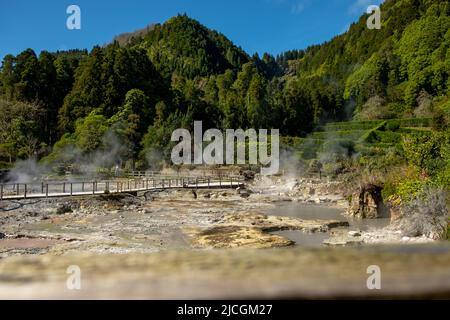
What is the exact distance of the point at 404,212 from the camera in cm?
1549

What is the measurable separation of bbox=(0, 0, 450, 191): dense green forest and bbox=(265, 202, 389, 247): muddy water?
640 cm

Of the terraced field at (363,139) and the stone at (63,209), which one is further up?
the terraced field at (363,139)

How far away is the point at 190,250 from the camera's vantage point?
25.1ft

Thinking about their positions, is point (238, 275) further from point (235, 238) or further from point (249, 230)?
point (249, 230)

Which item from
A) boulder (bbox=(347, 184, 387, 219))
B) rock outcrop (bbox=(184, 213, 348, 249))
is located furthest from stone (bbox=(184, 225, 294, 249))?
boulder (bbox=(347, 184, 387, 219))

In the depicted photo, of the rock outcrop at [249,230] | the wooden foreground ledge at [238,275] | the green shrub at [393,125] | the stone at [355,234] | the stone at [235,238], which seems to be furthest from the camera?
the green shrub at [393,125]

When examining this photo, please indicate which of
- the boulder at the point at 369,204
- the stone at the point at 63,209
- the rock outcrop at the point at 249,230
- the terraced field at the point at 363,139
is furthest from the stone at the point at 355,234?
the terraced field at the point at 363,139

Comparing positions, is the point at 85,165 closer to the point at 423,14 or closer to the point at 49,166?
the point at 49,166

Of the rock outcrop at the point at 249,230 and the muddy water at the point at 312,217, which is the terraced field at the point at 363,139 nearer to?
the muddy water at the point at 312,217

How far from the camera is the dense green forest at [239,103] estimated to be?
151ft

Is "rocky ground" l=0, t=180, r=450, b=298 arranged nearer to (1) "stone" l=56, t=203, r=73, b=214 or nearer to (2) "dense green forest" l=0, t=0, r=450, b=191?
(1) "stone" l=56, t=203, r=73, b=214

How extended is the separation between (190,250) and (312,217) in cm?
1463

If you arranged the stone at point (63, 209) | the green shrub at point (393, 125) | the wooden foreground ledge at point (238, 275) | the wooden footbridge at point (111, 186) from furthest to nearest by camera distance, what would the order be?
the green shrub at point (393, 125)
the wooden footbridge at point (111, 186)
the stone at point (63, 209)
the wooden foreground ledge at point (238, 275)
